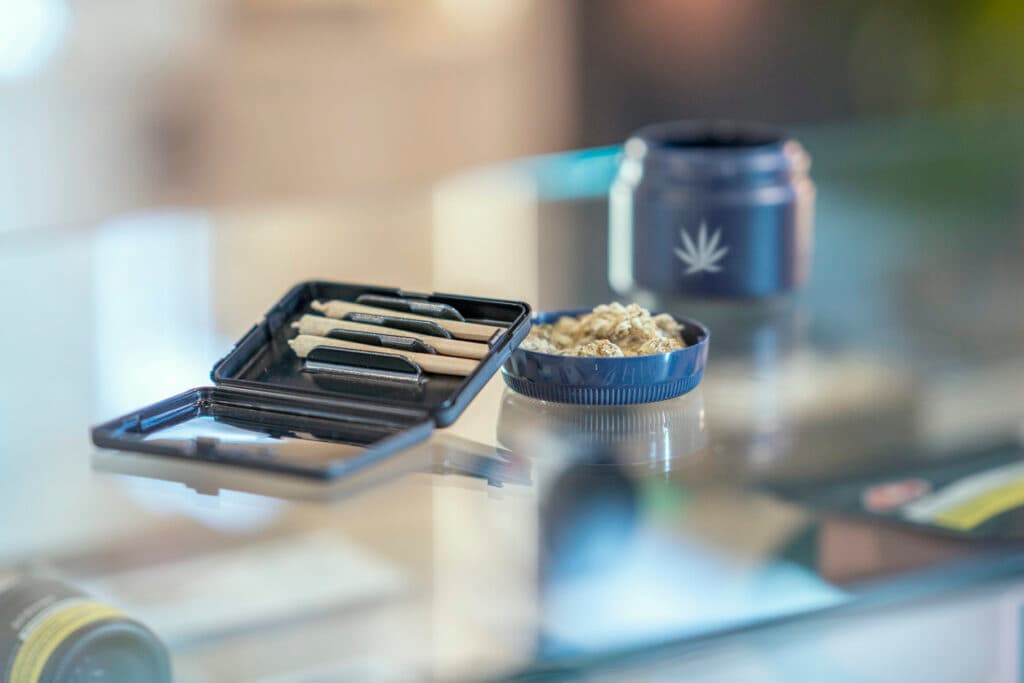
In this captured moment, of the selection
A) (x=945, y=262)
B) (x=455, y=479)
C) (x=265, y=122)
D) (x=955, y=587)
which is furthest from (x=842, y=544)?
(x=265, y=122)

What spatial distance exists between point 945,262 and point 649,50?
4.20 feet

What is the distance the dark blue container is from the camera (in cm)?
71

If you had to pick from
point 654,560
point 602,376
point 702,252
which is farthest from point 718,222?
point 654,560

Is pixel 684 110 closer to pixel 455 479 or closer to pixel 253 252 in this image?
pixel 253 252

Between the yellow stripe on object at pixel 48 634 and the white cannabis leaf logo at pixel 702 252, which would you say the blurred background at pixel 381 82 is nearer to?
the white cannabis leaf logo at pixel 702 252

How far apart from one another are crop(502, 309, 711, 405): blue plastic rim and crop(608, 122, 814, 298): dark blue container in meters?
0.14

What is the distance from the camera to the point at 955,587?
17.9 inches

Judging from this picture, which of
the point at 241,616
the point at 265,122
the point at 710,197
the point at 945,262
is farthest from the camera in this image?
the point at 265,122

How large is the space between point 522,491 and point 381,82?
65.9 inches

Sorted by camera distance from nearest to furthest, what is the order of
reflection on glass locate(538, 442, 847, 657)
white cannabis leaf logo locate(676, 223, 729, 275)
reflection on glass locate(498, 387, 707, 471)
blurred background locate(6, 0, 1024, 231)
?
reflection on glass locate(538, 442, 847, 657)
reflection on glass locate(498, 387, 707, 471)
white cannabis leaf logo locate(676, 223, 729, 275)
blurred background locate(6, 0, 1024, 231)

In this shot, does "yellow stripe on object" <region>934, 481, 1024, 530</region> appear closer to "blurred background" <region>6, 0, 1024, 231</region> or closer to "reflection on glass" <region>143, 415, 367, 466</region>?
"reflection on glass" <region>143, 415, 367, 466</region>

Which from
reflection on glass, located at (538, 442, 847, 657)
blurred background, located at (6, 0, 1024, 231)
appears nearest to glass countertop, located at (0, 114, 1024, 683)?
reflection on glass, located at (538, 442, 847, 657)

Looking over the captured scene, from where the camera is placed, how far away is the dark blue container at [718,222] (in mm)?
710

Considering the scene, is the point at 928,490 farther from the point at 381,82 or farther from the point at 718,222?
the point at 381,82
